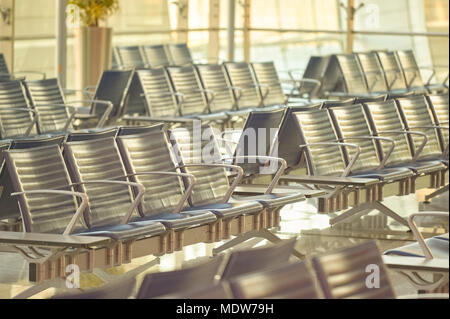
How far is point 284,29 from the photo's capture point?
57.7 ft

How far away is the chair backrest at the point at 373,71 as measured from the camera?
1290 centimetres

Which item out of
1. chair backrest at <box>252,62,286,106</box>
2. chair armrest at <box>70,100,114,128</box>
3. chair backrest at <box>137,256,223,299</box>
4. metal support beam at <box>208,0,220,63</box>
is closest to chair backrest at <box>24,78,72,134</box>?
chair armrest at <box>70,100,114,128</box>

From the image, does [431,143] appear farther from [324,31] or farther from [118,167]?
[324,31]

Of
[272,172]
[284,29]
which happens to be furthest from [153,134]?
[284,29]

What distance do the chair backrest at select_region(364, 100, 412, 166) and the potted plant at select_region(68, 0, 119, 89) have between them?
217 inches

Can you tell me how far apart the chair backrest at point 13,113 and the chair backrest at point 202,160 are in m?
2.51

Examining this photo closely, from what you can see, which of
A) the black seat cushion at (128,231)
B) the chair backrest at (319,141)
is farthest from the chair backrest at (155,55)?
the black seat cushion at (128,231)

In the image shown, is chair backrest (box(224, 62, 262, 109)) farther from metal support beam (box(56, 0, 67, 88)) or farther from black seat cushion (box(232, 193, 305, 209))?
black seat cushion (box(232, 193, 305, 209))

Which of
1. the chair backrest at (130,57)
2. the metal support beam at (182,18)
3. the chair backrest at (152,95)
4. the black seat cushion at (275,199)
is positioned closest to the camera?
the black seat cushion at (275,199)

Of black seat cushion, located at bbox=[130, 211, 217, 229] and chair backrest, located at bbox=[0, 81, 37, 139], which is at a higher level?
chair backrest, located at bbox=[0, 81, 37, 139]

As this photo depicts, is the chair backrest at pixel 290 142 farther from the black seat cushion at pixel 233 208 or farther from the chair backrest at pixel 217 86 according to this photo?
the chair backrest at pixel 217 86

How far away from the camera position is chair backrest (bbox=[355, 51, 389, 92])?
42.3 ft

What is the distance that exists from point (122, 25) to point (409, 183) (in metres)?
9.84

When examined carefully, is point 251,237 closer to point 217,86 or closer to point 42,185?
point 42,185
